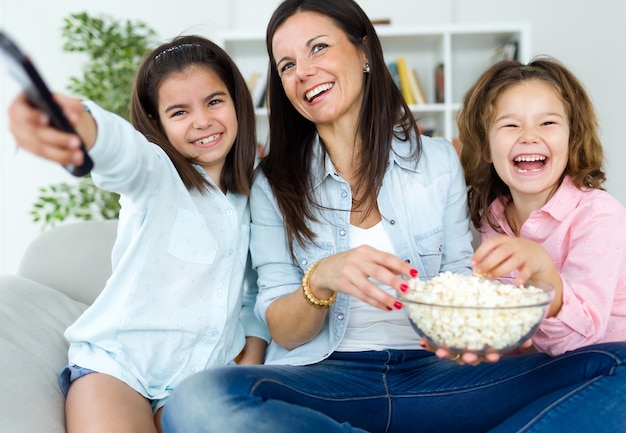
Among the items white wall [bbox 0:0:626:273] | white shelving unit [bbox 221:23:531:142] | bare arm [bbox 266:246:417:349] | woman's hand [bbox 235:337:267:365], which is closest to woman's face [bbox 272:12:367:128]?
Answer: bare arm [bbox 266:246:417:349]

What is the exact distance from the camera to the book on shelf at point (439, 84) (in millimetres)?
4129

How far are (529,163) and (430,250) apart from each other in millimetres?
326

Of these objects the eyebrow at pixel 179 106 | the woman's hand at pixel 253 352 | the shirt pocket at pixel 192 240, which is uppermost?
the eyebrow at pixel 179 106

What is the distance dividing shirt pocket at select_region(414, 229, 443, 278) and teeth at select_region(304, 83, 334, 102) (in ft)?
1.36

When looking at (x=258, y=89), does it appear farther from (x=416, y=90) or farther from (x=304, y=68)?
(x=304, y=68)

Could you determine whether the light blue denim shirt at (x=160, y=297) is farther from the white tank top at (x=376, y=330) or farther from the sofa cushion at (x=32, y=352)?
the white tank top at (x=376, y=330)

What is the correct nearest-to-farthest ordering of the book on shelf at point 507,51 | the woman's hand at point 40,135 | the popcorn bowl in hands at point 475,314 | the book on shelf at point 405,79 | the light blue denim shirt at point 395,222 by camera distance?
the woman's hand at point 40,135
the popcorn bowl in hands at point 475,314
the light blue denim shirt at point 395,222
the book on shelf at point 507,51
the book on shelf at point 405,79

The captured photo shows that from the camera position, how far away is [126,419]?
1296mm

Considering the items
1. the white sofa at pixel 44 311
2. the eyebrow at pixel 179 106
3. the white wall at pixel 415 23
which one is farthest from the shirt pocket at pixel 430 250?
the white wall at pixel 415 23

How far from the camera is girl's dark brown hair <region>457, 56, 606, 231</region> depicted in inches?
64.2

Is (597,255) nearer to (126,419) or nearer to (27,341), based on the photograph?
(126,419)

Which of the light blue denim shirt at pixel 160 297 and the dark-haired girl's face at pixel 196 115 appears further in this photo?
the dark-haired girl's face at pixel 196 115

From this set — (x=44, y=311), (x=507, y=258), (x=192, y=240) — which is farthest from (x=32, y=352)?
(x=507, y=258)

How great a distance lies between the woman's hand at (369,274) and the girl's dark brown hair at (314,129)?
1.21 ft
